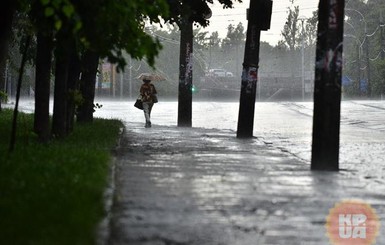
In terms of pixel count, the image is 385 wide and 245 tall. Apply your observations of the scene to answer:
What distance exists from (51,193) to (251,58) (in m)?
13.8

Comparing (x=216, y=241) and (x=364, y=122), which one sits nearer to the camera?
(x=216, y=241)

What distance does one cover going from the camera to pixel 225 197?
392 inches

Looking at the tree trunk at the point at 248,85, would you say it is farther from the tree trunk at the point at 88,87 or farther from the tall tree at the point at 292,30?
the tall tree at the point at 292,30

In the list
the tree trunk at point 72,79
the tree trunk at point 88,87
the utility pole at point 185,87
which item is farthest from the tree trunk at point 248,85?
the utility pole at point 185,87

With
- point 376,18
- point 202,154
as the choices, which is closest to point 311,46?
point 376,18

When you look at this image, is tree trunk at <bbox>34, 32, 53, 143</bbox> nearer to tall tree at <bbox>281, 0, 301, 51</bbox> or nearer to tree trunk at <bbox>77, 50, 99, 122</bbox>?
tree trunk at <bbox>77, 50, 99, 122</bbox>

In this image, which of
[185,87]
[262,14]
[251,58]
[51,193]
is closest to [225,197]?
[51,193]

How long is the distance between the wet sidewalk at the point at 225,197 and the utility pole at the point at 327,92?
0.38 metres

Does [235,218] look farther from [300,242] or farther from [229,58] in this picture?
[229,58]

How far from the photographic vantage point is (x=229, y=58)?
569 ft

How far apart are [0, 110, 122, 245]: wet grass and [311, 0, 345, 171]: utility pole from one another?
325 cm

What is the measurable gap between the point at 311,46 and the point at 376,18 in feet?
178

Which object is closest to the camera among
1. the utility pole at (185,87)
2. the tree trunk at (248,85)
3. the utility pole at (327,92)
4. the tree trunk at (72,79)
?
the utility pole at (327,92)

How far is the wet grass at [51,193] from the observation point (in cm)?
617
